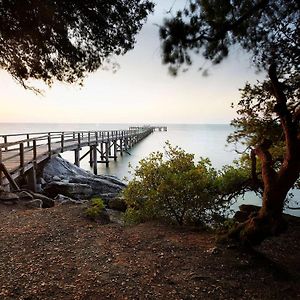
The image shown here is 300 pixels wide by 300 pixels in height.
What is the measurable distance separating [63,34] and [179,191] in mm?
3612

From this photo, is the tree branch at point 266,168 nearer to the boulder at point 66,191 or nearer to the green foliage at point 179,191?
the green foliage at point 179,191

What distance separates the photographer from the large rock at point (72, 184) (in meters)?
12.9

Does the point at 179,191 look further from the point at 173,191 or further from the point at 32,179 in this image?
the point at 32,179

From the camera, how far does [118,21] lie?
378 centimetres

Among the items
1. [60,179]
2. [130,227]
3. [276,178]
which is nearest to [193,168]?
[130,227]

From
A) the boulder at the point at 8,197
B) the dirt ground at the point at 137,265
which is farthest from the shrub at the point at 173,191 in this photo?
the boulder at the point at 8,197

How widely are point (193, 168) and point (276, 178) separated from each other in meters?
2.28

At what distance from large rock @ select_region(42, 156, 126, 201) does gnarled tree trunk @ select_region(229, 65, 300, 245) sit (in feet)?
29.4

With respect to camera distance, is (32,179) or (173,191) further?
(32,179)

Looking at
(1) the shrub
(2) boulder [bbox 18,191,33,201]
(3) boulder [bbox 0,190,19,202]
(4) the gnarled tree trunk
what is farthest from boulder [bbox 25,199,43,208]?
(4) the gnarled tree trunk

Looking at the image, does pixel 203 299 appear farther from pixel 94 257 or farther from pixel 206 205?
pixel 206 205

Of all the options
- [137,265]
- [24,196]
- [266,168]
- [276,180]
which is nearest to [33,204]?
[24,196]

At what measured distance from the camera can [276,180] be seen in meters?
4.27

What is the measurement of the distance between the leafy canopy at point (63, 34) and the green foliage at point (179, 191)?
2941 mm
